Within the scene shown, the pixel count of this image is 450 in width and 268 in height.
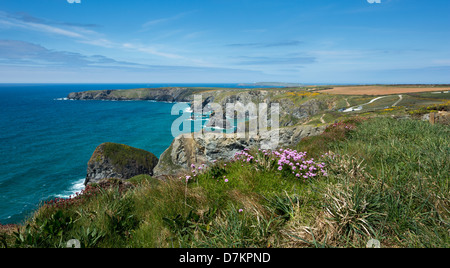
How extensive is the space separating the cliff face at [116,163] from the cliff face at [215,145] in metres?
4.42

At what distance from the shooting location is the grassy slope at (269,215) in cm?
323

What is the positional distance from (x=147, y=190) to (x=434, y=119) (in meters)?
16.5

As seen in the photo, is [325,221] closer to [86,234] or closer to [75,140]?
[86,234]

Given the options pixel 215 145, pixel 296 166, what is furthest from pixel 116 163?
pixel 296 166

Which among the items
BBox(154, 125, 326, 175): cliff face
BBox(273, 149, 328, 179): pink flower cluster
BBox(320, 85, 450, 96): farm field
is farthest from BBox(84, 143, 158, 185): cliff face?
BBox(320, 85, 450, 96): farm field

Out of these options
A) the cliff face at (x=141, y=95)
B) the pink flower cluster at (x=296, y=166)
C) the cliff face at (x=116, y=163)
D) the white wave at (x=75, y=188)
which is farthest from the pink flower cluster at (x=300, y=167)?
the cliff face at (x=141, y=95)

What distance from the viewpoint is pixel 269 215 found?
155 inches

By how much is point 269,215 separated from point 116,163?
28109 mm

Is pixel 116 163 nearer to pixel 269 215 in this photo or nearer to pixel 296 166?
pixel 296 166

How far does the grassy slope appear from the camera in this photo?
3227 mm

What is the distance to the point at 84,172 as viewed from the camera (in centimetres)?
3469

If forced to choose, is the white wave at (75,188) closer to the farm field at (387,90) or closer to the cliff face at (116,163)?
the cliff face at (116,163)

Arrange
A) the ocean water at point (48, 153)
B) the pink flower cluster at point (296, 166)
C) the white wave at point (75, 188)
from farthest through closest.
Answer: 1. the white wave at point (75, 188)
2. the ocean water at point (48, 153)
3. the pink flower cluster at point (296, 166)

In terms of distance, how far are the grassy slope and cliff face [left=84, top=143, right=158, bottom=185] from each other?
2460cm
